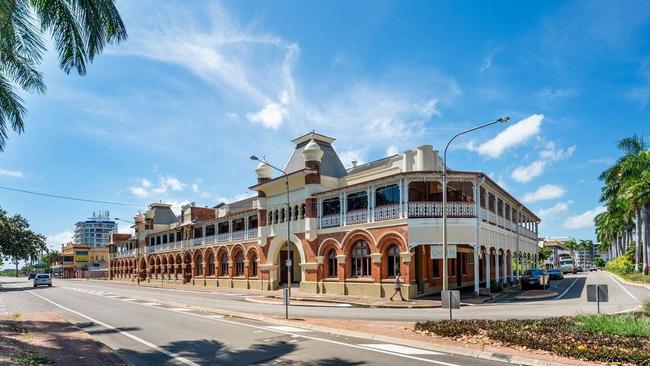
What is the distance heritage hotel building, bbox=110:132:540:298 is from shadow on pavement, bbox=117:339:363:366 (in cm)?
1627

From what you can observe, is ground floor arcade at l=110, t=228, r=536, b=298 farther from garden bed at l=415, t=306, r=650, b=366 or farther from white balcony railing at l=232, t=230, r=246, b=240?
garden bed at l=415, t=306, r=650, b=366

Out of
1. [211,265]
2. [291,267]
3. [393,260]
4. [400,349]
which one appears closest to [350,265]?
[393,260]

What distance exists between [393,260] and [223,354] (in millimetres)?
18468

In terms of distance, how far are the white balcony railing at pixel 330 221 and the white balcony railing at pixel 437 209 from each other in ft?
20.8

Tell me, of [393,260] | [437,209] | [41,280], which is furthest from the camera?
[41,280]

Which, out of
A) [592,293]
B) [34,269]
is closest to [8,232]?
[592,293]

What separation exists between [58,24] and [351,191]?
2229cm

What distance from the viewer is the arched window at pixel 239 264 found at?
43.8 m

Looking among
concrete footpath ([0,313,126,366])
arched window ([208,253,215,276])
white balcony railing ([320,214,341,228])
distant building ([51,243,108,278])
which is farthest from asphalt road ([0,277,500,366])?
distant building ([51,243,108,278])

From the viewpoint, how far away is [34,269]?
171 metres

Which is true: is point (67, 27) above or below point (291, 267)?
above

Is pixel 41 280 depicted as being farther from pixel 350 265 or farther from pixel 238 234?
pixel 350 265

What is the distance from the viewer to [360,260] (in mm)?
30156

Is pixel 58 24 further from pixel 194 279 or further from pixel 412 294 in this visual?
pixel 194 279
